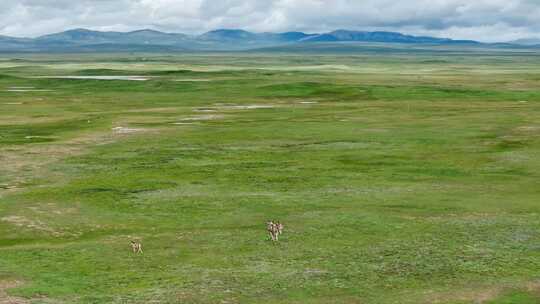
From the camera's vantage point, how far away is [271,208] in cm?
4416

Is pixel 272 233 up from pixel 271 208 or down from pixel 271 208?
up

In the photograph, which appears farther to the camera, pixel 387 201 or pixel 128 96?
pixel 128 96

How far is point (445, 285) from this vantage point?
2991 centimetres

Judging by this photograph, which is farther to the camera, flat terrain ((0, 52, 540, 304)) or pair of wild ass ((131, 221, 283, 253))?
pair of wild ass ((131, 221, 283, 253))

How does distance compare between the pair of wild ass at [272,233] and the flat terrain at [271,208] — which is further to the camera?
the pair of wild ass at [272,233]

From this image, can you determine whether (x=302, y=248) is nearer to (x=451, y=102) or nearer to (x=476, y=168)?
(x=476, y=168)

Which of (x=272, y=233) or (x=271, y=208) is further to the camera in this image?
(x=271, y=208)

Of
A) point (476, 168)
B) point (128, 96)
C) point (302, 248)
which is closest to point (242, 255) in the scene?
point (302, 248)

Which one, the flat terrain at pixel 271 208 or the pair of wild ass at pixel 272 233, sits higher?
the pair of wild ass at pixel 272 233

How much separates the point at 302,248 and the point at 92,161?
3033 cm

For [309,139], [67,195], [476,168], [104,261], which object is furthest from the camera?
[309,139]

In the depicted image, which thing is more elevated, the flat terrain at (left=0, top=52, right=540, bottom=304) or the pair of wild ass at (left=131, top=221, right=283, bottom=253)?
the pair of wild ass at (left=131, top=221, right=283, bottom=253)

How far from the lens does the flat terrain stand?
98.9 ft

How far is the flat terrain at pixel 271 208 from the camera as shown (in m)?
30.1
